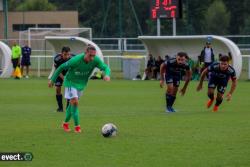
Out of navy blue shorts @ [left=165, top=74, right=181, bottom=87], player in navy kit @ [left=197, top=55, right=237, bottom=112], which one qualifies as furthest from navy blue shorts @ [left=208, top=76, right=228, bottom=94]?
navy blue shorts @ [left=165, top=74, right=181, bottom=87]

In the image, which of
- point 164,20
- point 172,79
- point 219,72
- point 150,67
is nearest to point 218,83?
point 219,72

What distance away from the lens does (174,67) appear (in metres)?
20.8

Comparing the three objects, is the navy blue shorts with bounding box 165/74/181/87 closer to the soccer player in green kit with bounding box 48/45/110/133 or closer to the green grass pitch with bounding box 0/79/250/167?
the green grass pitch with bounding box 0/79/250/167

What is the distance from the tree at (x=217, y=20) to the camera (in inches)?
2484

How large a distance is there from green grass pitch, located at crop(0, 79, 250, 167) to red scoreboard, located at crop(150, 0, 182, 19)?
37.8ft

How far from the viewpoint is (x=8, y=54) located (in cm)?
4375

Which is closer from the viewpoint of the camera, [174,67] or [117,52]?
[174,67]

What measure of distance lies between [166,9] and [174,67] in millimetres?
17901

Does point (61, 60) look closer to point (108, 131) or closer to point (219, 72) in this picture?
point (219, 72)

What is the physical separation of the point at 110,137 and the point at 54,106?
31.7 feet

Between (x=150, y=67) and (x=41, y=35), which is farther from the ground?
(x=41, y=35)

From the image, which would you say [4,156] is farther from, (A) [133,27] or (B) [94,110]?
(A) [133,27]

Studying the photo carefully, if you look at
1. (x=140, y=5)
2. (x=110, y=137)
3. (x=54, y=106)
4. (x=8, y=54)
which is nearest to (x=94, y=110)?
(x=54, y=106)

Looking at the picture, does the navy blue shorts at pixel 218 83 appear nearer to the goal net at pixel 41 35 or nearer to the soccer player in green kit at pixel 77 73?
the soccer player in green kit at pixel 77 73
